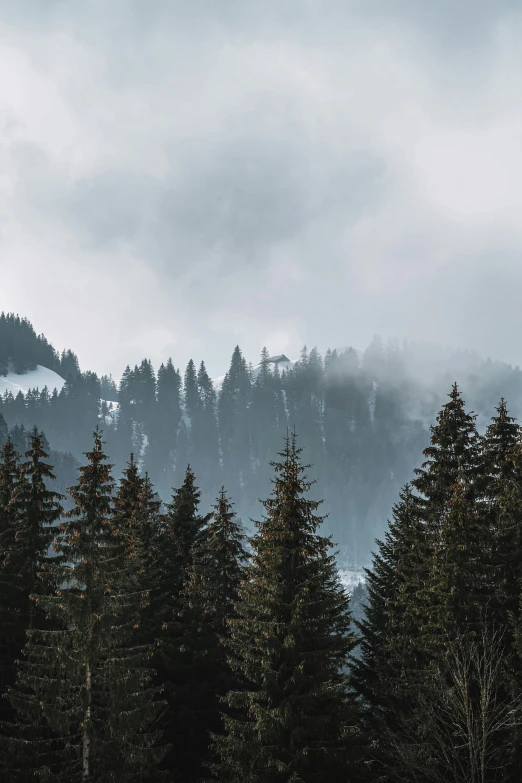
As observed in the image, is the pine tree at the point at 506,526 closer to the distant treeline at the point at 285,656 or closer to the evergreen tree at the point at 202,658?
the distant treeline at the point at 285,656

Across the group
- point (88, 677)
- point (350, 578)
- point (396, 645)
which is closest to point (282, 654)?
point (88, 677)

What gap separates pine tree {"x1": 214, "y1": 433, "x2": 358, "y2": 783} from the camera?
52.5ft

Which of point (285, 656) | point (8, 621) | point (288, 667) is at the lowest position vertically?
point (288, 667)

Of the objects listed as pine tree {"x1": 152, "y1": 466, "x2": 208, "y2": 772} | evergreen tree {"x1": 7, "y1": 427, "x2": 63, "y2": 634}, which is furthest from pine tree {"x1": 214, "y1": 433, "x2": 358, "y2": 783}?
evergreen tree {"x1": 7, "y1": 427, "x2": 63, "y2": 634}

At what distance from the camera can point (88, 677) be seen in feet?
56.6

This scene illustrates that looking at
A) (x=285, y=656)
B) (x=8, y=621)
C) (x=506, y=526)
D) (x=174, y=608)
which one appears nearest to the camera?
(x=285, y=656)

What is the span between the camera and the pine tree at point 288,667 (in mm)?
16016

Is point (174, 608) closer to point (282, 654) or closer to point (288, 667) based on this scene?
point (282, 654)

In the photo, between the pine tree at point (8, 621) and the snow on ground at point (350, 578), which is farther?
the snow on ground at point (350, 578)

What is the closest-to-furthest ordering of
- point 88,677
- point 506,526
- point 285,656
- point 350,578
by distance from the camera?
1. point 285,656
2. point 88,677
3. point 506,526
4. point 350,578

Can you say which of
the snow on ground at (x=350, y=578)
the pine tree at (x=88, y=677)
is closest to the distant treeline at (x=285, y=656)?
the pine tree at (x=88, y=677)

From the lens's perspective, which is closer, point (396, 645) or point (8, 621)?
point (396, 645)

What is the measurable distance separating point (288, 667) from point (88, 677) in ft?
20.7

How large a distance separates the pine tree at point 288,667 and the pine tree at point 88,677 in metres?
3.07
